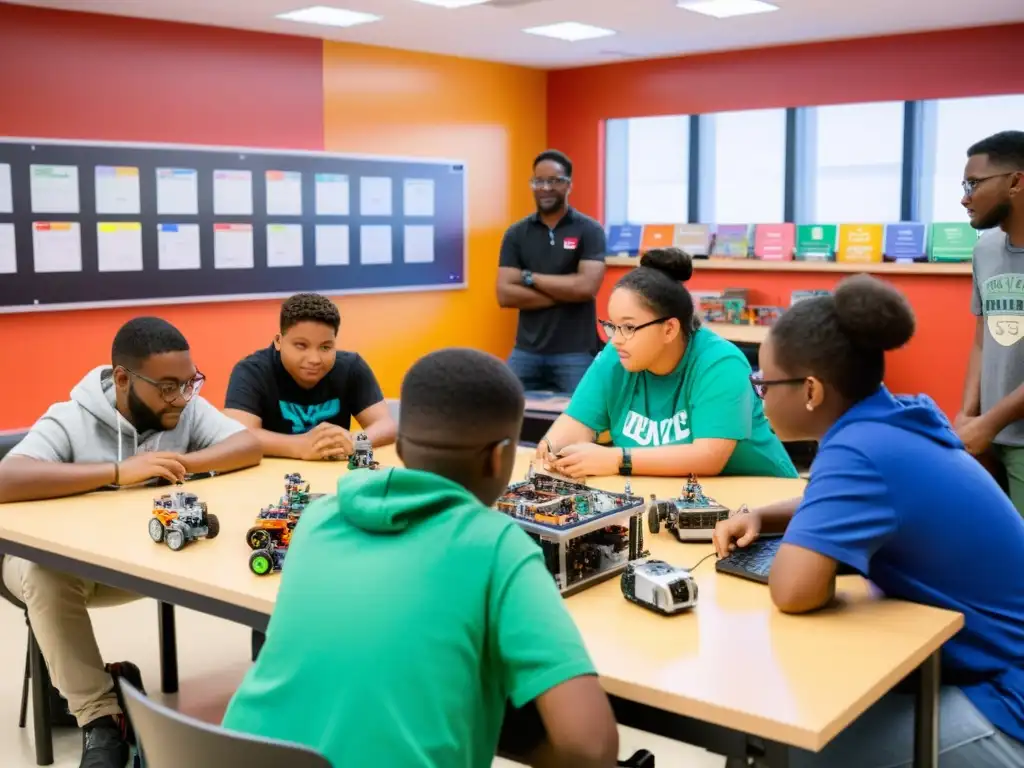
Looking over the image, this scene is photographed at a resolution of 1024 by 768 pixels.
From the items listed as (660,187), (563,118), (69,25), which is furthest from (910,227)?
(69,25)

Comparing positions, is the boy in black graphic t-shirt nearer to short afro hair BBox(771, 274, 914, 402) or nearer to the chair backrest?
short afro hair BBox(771, 274, 914, 402)

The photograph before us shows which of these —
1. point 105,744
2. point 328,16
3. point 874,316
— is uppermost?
point 328,16

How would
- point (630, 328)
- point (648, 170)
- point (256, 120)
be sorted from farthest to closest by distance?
1. point (648, 170)
2. point (256, 120)
3. point (630, 328)

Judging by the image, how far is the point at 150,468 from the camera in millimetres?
2877

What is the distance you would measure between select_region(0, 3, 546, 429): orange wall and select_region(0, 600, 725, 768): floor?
190cm

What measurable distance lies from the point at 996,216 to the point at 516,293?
10.3ft

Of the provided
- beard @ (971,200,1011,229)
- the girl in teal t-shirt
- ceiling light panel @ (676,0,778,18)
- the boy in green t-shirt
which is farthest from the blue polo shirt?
ceiling light panel @ (676,0,778,18)

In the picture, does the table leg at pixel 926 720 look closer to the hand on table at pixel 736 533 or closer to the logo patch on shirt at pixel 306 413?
the hand on table at pixel 736 533

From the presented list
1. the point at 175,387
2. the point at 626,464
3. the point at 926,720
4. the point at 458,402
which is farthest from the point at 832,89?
the point at 458,402

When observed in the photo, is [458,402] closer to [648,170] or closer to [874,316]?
[874,316]

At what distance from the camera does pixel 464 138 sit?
7.49 m

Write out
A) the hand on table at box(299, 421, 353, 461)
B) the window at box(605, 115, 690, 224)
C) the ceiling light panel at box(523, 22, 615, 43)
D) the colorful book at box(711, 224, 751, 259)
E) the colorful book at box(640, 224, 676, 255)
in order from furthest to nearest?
the window at box(605, 115, 690, 224)
the colorful book at box(640, 224, 676, 255)
the colorful book at box(711, 224, 751, 259)
the ceiling light panel at box(523, 22, 615, 43)
the hand on table at box(299, 421, 353, 461)

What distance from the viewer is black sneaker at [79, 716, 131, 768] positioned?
2680mm

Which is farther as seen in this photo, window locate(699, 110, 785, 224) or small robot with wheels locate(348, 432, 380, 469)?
window locate(699, 110, 785, 224)
